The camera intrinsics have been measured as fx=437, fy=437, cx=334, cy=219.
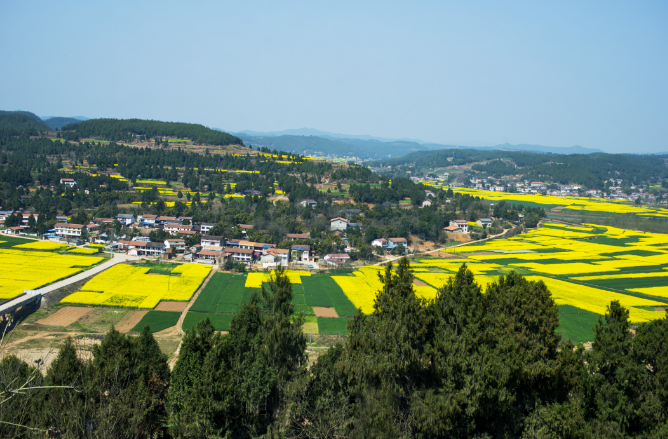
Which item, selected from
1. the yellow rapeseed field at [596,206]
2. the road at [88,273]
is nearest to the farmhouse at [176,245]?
the road at [88,273]

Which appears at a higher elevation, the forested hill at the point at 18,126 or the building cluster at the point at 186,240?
the forested hill at the point at 18,126

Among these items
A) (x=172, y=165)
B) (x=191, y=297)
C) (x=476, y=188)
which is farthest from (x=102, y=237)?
(x=476, y=188)

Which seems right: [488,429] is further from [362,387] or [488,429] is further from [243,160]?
[243,160]

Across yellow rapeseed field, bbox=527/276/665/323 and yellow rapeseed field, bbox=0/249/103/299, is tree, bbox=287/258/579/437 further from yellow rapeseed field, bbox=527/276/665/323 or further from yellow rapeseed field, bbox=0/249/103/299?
yellow rapeseed field, bbox=0/249/103/299

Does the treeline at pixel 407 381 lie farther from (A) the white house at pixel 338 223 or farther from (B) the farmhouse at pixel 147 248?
(A) the white house at pixel 338 223

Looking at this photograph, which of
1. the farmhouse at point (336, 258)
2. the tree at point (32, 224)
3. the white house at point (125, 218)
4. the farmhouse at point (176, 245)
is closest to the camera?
the farmhouse at point (336, 258)

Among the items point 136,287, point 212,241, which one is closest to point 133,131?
point 212,241

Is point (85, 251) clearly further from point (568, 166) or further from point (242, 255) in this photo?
point (568, 166)
